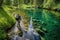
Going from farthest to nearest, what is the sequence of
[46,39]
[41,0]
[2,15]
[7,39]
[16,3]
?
[41,0]
[16,3]
[46,39]
[2,15]
[7,39]

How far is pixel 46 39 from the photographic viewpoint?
57.5 ft

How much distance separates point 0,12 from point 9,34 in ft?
6.04

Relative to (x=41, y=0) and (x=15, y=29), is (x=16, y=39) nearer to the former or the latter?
(x=15, y=29)

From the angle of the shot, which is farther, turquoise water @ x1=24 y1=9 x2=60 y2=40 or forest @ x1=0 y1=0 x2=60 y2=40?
turquoise water @ x1=24 y1=9 x2=60 y2=40

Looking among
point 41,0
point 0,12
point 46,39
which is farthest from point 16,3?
point 0,12

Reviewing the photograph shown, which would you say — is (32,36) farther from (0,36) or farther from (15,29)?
(0,36)

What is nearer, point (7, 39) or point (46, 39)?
point (7, 39)

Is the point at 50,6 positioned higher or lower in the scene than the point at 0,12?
lower

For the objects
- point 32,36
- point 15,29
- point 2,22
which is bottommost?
point 32,36

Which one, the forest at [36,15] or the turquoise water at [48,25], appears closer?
the forest at [36,15]

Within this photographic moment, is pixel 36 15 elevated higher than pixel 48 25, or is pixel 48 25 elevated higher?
pixel 48 25

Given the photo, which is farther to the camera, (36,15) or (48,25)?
(36,15)

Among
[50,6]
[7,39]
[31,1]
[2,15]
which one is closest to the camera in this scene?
[7,39]

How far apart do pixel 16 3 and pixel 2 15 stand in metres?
65.5
